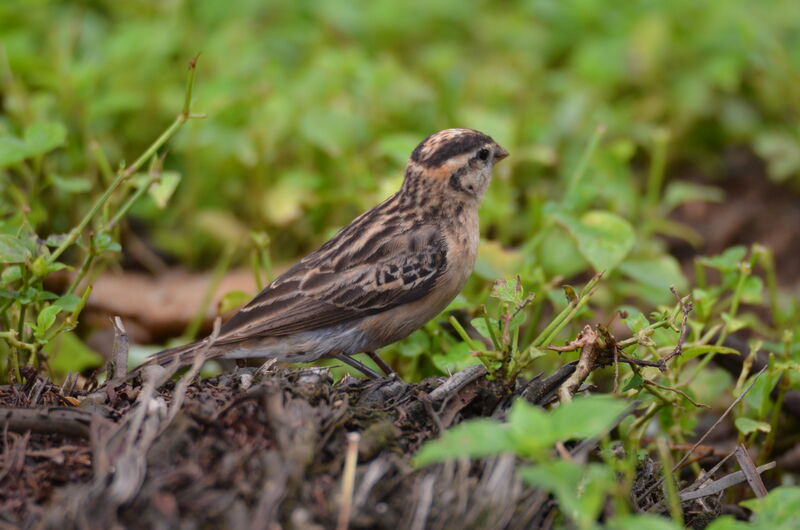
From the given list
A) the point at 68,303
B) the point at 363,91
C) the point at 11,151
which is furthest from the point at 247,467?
the point at 363,91

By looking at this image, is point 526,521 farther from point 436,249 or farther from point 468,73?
point 468,73

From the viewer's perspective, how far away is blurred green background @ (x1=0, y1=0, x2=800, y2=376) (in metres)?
7.16

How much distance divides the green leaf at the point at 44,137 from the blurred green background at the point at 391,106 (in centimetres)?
63

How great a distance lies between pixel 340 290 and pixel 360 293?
105mm

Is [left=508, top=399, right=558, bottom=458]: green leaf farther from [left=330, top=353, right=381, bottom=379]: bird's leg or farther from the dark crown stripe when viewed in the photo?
the dark crown stripe

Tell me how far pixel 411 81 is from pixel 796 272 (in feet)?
11.1

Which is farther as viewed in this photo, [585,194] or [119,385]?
[585,194]

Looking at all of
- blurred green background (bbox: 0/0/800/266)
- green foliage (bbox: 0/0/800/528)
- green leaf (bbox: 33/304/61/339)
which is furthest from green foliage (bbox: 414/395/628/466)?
blurred green background (bbox: 0/0/800/266)

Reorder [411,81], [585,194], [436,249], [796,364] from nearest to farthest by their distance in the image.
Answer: [796,364] → [436,249] → [585,194] → [411,81]

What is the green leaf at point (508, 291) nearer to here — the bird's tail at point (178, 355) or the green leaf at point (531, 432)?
the green leaf at point (531, 432)

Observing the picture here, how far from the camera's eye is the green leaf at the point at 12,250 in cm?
446

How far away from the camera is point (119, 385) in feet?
13.9

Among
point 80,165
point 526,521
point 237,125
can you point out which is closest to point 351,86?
point 237,125

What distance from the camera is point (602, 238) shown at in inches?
222
